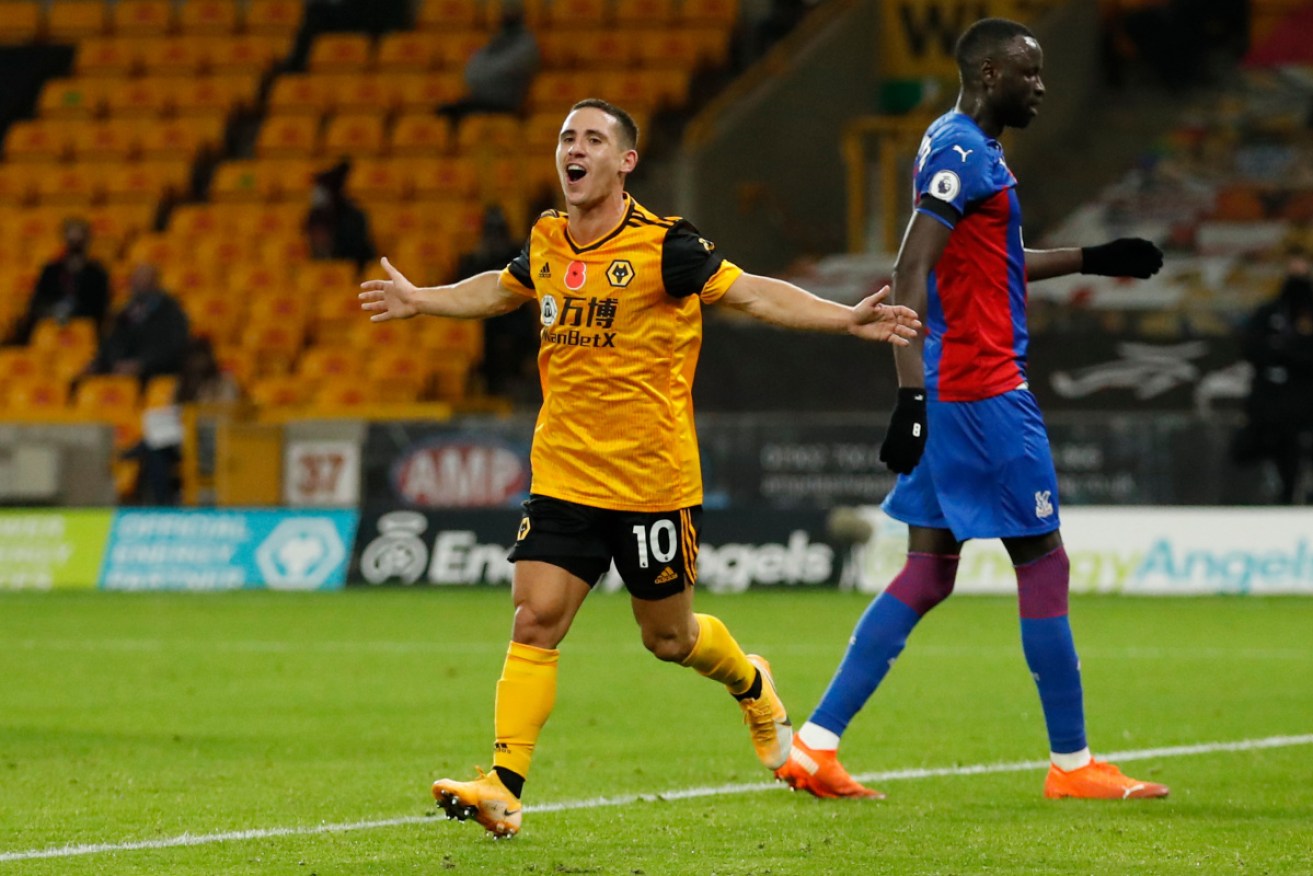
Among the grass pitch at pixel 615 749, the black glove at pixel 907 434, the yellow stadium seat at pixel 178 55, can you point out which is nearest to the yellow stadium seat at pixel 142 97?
the yellow stadium seat at pixel 178 55

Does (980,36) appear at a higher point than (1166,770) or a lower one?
higher

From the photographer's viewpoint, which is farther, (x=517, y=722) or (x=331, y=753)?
(x=331, y=753)

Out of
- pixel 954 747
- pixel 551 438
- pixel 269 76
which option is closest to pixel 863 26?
pixel 269 76

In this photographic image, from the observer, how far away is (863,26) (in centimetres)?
2644

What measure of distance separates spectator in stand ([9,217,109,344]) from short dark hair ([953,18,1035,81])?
16767 millimetres

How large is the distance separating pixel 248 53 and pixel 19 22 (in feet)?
11.2

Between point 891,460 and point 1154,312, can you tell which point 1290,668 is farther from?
point 1154,312

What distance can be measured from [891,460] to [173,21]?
23243 millimetres

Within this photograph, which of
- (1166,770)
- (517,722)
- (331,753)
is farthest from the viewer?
(331,753)

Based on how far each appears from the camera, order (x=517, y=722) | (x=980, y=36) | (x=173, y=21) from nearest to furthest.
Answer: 1. (x=517, y=722)
2. (x=980, y=36)
3. (x=173, y=21)

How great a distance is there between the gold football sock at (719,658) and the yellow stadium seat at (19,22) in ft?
77.2

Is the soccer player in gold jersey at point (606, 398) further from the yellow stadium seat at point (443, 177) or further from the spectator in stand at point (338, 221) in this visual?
the yellow stadium seat at point (443, 177)

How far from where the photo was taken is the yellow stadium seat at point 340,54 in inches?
1066

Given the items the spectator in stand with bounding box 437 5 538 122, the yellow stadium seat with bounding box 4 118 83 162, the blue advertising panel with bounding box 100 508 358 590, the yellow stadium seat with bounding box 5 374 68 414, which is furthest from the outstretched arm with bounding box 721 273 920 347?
the yellow stadium seat with bounding box 4 118 83 162
